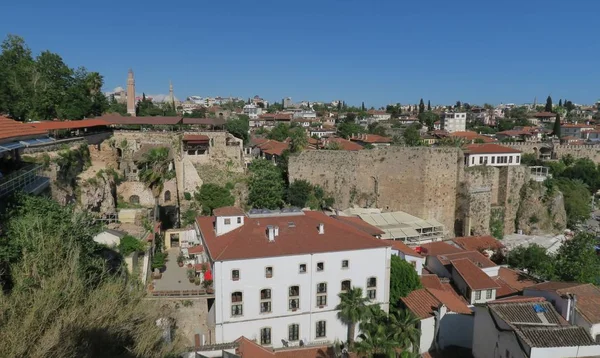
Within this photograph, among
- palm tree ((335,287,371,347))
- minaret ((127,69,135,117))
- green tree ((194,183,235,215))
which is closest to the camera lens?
palm tree ((335,287,371,347))

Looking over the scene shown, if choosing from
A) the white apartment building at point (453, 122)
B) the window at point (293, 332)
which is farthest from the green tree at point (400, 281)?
the white apartment building at point (453, 122)

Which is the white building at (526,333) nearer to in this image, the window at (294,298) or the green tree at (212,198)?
the window at (294,298)

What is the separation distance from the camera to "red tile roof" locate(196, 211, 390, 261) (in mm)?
20922

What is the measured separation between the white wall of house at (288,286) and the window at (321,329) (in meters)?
0.15

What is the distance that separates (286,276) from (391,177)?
2016 centimetres

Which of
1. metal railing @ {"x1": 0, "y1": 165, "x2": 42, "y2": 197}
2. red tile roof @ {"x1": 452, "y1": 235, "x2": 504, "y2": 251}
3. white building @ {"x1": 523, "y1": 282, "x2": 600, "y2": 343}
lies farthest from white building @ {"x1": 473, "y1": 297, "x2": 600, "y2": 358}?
metal railing @ {"x1": 0, "y1": 165, "x2": 42, "y2": 197}

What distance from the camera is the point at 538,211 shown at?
41000 mm

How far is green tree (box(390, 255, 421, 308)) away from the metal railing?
17.9 metres

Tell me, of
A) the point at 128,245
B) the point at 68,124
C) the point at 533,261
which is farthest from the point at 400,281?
the point at 68,124

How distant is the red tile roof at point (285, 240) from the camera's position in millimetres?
20922

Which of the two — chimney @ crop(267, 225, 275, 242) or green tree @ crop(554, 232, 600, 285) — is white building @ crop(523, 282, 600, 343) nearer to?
green tree @ crop(554, 232, 600, 285)

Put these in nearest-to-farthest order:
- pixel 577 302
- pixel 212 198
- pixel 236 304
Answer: pixel 577 302
pixel 236 304
pixel 212 198

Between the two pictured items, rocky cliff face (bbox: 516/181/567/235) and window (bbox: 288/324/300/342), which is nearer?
window (bbox: 288/324/300/342)

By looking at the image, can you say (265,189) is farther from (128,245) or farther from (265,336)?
(265,336)
